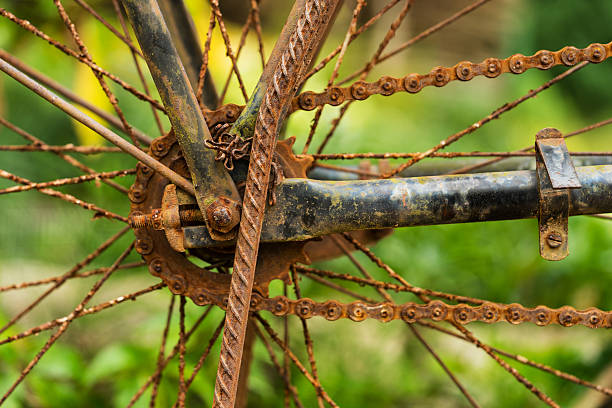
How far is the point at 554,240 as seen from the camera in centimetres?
81

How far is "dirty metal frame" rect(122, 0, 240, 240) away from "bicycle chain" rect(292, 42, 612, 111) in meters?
0.16

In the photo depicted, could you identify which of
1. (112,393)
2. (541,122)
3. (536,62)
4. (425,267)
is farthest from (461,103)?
(536,62)

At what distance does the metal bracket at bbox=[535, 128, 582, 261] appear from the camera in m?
0.78

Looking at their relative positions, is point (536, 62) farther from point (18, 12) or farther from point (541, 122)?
point (541, 122)

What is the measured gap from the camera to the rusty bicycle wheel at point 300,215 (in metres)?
0.80

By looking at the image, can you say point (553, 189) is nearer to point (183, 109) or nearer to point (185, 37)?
point (183, 109)

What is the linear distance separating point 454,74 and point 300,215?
1.01 ft

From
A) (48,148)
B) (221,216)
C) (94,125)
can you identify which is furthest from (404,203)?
(48,148)

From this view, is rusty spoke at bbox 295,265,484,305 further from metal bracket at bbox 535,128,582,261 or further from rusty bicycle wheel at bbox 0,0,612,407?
metal bracket at bbox 535,128,582,261

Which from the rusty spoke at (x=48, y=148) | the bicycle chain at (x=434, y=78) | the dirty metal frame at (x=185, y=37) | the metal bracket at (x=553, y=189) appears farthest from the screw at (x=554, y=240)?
the rusty spoke at (x=48, y=148)

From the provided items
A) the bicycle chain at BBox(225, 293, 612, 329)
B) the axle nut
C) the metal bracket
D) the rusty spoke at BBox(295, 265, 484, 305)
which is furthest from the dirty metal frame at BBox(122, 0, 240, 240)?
the metal bracket

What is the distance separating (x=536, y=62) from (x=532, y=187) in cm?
19

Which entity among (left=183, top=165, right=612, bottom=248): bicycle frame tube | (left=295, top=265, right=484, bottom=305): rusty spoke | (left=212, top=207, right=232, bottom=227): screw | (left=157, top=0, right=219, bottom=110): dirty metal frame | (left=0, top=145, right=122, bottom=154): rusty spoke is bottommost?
(left=295, top=265, right=484, bottom=305): rusty spoke

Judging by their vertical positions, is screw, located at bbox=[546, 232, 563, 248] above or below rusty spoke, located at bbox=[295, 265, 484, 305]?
above
